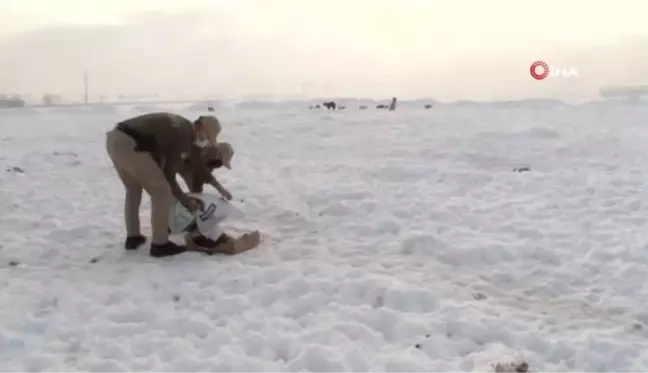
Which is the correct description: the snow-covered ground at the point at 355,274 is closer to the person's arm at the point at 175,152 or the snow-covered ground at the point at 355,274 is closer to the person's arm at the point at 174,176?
the person's arm at the point at 174,176

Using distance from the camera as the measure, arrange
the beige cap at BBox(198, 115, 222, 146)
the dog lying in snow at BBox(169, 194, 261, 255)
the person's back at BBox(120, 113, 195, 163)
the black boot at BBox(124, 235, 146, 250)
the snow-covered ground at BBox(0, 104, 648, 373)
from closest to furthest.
Answer: 1. the snow-covered ground at BBox(0, 104, 648, 373)
2. the person's back at BBox(120, 113, 195, 163)
3. the beige cap at BBox(198, 115, 222, 146)
4. the dog lying in snow at BBox(169, 194, 261, 255)
5. the black boot at BBox(124, 235, 146, 250)

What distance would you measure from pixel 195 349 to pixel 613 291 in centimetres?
344

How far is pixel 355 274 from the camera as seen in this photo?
20.0 ft

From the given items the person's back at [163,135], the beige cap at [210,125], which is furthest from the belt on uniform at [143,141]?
the beige cap at [210,125]

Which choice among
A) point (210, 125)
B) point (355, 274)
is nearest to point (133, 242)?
point (210, 125)

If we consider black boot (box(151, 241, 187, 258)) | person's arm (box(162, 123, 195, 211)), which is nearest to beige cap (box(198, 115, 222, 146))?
person's arm (box(162, 123, 195, 211))

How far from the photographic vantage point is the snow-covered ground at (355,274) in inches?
185

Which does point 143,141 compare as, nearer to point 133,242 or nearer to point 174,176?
point 174,176

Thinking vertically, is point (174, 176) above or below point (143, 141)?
below

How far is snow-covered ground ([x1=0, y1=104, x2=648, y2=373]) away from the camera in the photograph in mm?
4707

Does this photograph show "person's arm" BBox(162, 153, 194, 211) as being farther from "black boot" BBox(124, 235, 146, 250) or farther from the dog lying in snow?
"black boot" BBox(124, 235, 146, 250)

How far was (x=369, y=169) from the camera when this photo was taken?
1125 cm

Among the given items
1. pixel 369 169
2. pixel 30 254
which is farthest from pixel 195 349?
pixel 369 169

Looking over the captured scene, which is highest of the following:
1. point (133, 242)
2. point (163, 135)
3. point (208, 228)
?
point (163, 135)
